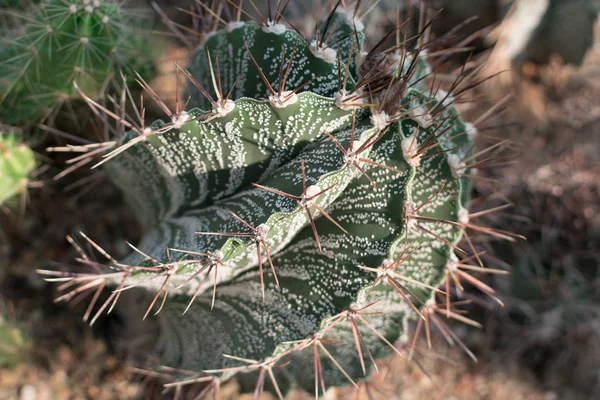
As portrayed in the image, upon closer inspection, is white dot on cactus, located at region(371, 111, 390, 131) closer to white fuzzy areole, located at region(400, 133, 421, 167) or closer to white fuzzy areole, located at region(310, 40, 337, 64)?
white fuzzy areole, located at region(400, 133, 421, 167)

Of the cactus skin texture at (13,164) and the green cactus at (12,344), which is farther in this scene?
the green cactus at (12,344)

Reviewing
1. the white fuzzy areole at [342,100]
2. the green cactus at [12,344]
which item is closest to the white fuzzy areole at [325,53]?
the white fuzzy areole at [342,100]

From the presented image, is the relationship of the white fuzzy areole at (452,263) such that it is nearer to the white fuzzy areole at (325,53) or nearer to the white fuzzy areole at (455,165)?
the white fuzzy areole at (455,165)

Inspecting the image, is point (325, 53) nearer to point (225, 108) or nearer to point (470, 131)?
point (225, 108)

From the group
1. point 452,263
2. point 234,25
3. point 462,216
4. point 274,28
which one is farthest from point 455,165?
point 234,25

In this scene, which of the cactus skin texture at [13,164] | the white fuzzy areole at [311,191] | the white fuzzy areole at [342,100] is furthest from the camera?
the cactus skin texture at [13,164]

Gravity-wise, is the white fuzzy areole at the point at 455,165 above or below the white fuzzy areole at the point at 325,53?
below

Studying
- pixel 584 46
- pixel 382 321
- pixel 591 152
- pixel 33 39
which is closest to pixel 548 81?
pixel 584 46
